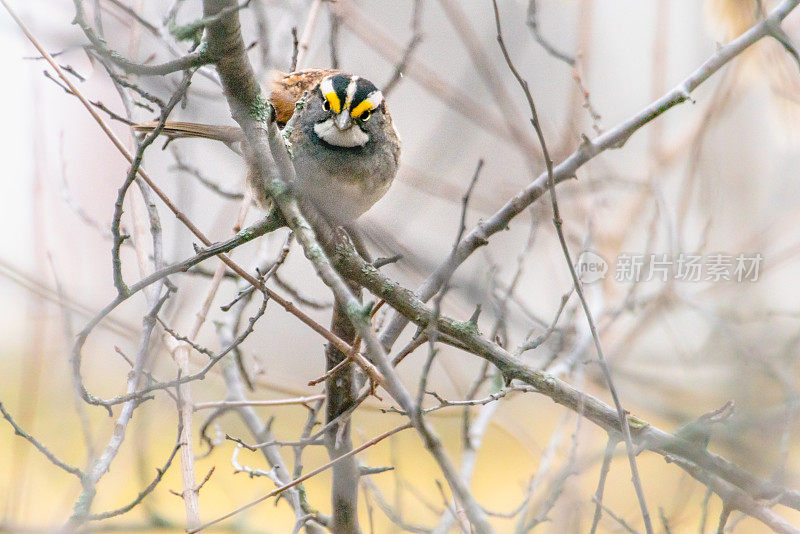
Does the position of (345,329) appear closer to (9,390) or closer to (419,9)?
(419,9)

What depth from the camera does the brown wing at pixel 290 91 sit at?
336 cm

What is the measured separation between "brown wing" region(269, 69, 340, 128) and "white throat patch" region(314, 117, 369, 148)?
291 mm

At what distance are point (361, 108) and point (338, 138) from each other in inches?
6.5

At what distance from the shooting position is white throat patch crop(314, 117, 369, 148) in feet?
10.3

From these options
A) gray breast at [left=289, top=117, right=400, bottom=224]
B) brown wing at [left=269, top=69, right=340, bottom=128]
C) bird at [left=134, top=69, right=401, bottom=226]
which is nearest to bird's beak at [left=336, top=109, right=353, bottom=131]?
bird at [left=134, top=69, right=401, bottom=226]

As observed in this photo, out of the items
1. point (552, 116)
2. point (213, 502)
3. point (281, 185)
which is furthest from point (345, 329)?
point (213, 502)

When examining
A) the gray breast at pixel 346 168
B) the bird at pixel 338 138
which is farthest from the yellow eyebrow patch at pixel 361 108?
the gray breast at pixel 346 168

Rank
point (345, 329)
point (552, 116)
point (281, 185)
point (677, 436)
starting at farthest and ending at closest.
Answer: point (552, 116)
point (345, 329)
point (281, 185)
point (677, 436)

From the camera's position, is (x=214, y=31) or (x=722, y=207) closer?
(x=214, y=31)

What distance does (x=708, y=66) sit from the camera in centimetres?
237

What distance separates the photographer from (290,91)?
3.38 metres

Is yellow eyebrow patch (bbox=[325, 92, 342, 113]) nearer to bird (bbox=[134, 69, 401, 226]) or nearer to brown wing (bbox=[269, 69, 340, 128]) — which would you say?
bird (bbox=[134, 69, 401, 226])

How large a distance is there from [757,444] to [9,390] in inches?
178

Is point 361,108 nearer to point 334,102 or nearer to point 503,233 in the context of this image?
point 334,102
